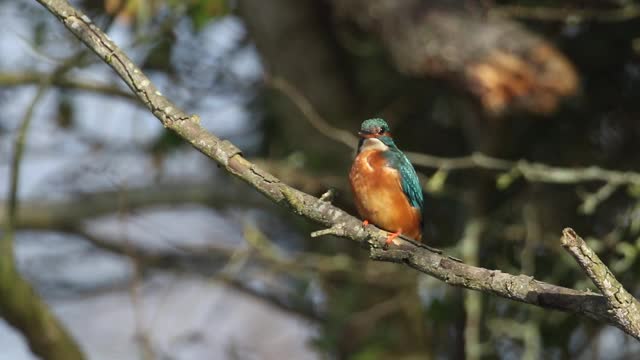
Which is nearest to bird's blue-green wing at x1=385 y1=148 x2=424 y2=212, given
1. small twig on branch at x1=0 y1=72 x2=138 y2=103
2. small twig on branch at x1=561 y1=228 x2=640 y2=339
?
small twig on branch at x1=561 y1=228 x2=640 y2=339

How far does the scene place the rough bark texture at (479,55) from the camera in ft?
13.8

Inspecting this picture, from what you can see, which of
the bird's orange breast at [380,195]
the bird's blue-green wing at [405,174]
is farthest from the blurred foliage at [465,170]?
the bird's orange breast at [380,195]

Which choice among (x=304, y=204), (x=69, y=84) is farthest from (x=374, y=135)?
(x=69, y=84)

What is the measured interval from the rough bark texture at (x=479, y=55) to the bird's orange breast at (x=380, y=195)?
43.9 inches

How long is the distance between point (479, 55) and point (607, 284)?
6.85 ft

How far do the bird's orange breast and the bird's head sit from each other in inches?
0.8

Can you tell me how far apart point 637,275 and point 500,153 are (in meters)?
0.91

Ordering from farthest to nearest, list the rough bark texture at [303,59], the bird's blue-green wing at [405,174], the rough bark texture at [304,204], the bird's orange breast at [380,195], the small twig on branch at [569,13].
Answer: the rough bark texture at [303,59], the small twig on branch at [569,13], the bird's blue-green wing at [405,174], the bird's orange breast at [380,195], the rough bark texture at [304,204]

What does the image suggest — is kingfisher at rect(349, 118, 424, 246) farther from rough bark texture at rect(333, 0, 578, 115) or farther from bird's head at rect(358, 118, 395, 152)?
rough bark texture at rect(333, 0, 578, 115)

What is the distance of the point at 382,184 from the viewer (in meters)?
3.21

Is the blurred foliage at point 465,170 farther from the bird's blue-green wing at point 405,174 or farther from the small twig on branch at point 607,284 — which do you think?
the small twig on branch at point 607,284

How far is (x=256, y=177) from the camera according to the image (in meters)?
2.55

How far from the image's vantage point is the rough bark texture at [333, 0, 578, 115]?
13.8 feet

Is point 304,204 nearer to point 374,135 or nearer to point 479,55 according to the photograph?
point 374,135
